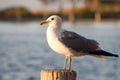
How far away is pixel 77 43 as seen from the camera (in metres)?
7.14

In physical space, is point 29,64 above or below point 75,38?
below

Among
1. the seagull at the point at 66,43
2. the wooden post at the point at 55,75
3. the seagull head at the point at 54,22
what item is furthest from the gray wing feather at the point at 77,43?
the wooden post at the point at 55,75

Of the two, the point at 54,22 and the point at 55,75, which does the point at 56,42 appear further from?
the point at 55,75

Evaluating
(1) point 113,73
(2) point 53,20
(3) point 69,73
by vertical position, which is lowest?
(1) point 113,73

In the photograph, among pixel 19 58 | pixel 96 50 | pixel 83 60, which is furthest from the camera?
pixel 19 58

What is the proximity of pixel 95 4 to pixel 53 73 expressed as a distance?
6866 centimetres

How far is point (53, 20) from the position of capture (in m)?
6.98

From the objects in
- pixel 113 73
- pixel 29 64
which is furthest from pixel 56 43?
pixel 29 64

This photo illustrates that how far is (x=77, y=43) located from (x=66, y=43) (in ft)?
0.57

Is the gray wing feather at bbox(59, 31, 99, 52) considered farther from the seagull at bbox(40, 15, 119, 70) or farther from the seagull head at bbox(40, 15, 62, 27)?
the seagull head at bbox(40, 15, 62, 27)

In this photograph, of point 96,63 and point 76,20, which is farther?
point 76,20

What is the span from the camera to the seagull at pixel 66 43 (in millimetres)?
6910

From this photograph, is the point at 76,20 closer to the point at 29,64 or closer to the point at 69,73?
the point at 29,64

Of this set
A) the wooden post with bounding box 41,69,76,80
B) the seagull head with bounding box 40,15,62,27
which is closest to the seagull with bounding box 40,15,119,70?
the seagull head with bounding box 40,15,62,27
